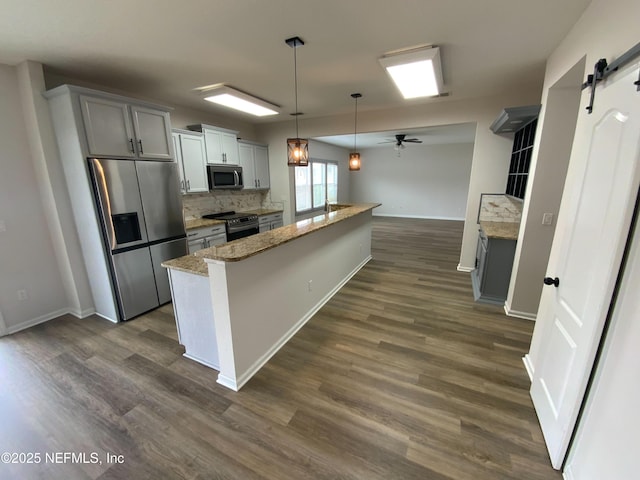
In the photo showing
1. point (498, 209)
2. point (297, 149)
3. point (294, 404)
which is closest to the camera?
point (294, 404)

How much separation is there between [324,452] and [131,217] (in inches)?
121

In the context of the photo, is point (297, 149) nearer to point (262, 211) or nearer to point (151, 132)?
point (151, 132)

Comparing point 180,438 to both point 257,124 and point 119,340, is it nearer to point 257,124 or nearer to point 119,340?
point 119,340

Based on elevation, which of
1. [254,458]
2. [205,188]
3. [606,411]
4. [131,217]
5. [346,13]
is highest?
[346,13]

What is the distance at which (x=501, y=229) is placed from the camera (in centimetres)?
360

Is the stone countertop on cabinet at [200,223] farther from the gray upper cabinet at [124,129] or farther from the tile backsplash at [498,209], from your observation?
the tile backsplash at [498,209]

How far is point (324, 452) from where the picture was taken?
1.59 m

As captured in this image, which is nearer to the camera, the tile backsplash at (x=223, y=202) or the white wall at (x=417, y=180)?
the tile backsplash at (x=223, y=202)

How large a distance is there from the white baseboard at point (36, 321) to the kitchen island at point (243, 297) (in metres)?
2.04

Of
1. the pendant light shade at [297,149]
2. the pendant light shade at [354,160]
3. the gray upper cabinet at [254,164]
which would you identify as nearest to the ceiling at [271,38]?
the pendant light shade at [297,149]

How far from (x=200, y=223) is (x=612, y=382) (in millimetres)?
4487

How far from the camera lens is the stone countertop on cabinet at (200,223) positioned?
12.8ft

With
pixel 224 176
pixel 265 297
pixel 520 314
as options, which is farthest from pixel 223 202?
pixel 520 314

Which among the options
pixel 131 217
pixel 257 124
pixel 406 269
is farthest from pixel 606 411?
pixel 257 124
